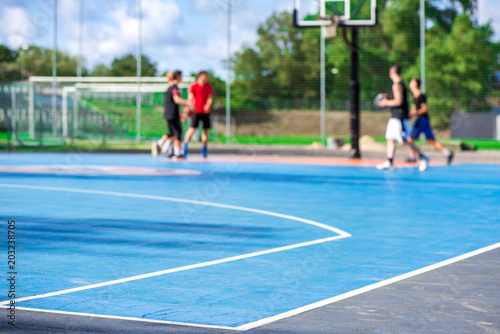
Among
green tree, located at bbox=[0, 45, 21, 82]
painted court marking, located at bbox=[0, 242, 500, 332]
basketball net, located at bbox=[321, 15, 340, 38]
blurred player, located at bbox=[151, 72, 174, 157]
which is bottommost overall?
painted court marking, located at bbox=[0, 242, 500, 332]

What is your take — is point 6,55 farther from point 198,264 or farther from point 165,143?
point 198,264

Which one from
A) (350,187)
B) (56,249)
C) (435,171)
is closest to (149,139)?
(435,171)

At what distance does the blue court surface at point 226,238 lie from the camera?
462 cm

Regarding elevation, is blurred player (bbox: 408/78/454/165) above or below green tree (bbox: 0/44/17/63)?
below

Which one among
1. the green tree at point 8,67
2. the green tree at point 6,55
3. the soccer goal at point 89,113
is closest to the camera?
the soccer goal at point 89,113

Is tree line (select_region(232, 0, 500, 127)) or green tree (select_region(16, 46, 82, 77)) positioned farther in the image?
green tree (select_region(16, 46, 82, 77))

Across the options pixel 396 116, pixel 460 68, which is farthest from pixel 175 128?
pixel 460 68

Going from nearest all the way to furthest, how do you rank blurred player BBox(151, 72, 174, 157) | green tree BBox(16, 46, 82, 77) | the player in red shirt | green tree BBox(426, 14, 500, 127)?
blurred player BBox(151, 72, 174, 157)
the player in red shirt
green tree BBox(426, 14, 500, 127)
green tree BBox(16, 46, 82, 77)

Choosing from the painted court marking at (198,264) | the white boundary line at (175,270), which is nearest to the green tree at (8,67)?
the painted court marking at (198,264)

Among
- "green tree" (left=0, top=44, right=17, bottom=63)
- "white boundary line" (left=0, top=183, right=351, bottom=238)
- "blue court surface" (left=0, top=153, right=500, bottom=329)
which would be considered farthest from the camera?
"green tree" (left=0, top=44, right=17, bottom=63)

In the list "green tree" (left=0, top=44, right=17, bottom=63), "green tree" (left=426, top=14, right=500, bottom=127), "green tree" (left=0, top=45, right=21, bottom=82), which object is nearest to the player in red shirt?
"green tree" (left=426, top=14, right=500, bottom=127)

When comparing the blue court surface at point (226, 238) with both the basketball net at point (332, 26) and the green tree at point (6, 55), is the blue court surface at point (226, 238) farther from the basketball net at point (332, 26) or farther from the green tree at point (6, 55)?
the green tree at point (6, 55)

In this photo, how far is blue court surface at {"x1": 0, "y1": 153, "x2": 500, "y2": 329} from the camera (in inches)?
182

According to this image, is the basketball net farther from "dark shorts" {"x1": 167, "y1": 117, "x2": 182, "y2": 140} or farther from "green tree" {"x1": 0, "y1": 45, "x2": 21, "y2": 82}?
"green tree" {"x1": 0, "y1": 45, "x2": 21, "y2": 82}
